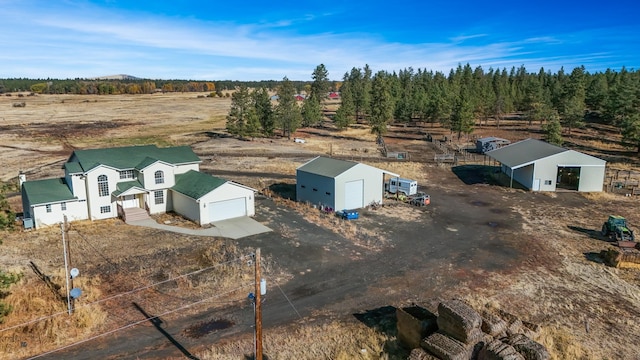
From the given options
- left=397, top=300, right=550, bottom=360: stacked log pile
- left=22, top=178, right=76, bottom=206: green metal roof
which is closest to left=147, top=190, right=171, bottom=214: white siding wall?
left=22, top=178, right=76, bottom=206: green metal roof

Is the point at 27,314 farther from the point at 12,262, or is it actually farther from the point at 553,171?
the point at 553,171

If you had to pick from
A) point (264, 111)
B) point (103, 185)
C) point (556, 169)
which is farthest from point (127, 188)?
point (264, 111)

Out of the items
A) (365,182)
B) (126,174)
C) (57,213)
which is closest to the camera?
(57,213)

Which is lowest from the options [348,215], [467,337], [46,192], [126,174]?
[348,215]

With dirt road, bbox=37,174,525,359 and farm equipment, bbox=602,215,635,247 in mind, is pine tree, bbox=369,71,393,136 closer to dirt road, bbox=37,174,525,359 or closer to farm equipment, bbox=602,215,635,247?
dirt road, bbox=37,174,525,359

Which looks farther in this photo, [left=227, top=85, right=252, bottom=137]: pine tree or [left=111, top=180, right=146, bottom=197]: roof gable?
[left=227, top=85, right=252, bottom=137]: pine tree

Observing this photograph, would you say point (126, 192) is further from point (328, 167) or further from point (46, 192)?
point (328, 167)

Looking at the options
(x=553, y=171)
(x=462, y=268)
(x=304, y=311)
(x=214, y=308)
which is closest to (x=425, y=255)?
(x=462, y=268)
